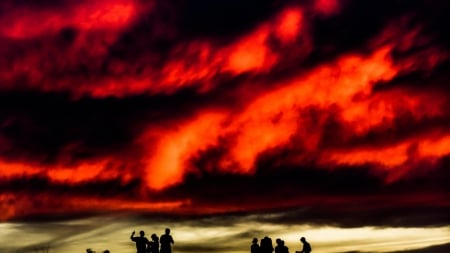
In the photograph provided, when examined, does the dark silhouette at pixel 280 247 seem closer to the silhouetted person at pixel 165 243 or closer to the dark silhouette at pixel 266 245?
the dark silhouette at pixel 266 245

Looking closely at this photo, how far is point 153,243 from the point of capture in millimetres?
49438

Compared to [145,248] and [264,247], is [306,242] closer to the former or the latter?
[264,247]

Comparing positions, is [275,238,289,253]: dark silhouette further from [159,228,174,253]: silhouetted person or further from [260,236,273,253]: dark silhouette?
[159,228,174,253]: silhouetted person

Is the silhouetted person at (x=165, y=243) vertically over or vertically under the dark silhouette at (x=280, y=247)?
over

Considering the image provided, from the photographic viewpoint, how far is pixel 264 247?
1934 inches

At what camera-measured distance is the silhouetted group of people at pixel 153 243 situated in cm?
4897

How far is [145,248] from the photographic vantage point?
49469 millimetres

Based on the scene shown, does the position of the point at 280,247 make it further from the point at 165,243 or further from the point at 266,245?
the point at 165,243

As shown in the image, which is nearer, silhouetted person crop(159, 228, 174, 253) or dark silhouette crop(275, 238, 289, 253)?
dark silhouette crop(275, 238, 289, 253)

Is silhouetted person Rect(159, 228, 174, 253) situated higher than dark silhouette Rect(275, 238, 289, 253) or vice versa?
silhouetted person Rect(159, 228, 174, 253)

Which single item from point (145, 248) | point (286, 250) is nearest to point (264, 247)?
point (286, 250)

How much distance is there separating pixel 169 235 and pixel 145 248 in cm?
123

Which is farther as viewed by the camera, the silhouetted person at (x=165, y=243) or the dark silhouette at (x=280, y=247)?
the silhouetted person at (x=165, y=243)

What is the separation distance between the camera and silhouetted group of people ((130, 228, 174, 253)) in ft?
161
